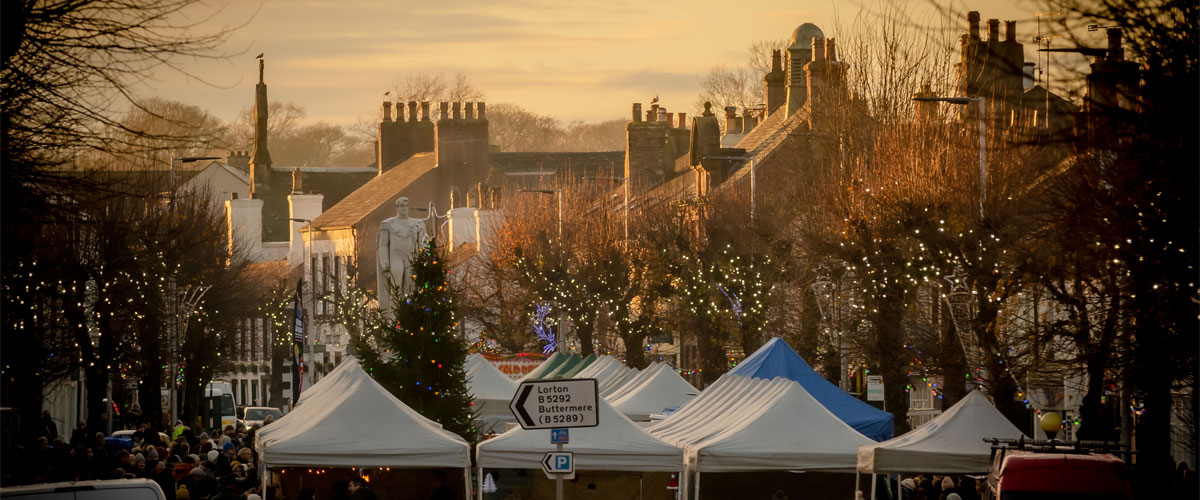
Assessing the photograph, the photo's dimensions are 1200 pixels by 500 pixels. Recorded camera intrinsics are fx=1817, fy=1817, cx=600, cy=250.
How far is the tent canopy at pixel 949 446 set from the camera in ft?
76.3

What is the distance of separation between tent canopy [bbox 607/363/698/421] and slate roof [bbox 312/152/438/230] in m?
47.3

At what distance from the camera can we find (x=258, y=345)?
96.0 m

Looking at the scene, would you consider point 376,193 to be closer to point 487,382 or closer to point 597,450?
point 487,382

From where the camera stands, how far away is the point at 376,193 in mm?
86812

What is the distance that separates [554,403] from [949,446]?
7966 mm

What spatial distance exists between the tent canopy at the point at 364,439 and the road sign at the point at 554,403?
172 inches

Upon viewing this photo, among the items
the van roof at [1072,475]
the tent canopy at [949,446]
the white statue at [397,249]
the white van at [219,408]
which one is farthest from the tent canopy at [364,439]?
the white van at [219,408]

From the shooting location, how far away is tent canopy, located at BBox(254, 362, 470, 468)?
21.6 m

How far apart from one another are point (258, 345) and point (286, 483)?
6986 centimetres

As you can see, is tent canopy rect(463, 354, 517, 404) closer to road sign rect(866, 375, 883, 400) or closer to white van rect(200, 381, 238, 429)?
road sign rect(866, 375, 883, 400)

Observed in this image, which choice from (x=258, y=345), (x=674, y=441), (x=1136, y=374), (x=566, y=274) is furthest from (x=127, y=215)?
(x=258, y=345)

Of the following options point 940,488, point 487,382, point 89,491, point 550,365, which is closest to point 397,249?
point 487,382

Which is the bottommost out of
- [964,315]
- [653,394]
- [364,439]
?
[653,394]

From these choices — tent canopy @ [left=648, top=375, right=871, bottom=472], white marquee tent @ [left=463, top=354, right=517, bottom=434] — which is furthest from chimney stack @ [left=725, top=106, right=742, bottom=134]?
tent canopy @ [left=648, top=375, right=871, bottom=472]
